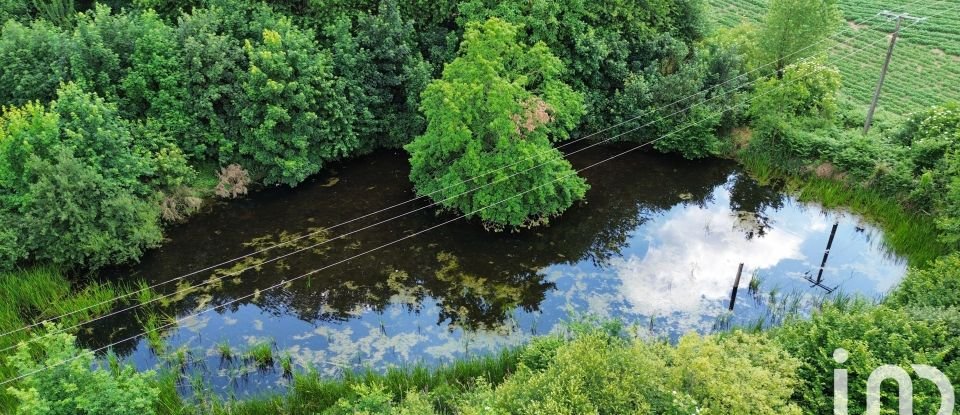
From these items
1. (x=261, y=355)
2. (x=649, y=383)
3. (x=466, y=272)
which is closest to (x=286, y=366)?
(x=261, y=355)

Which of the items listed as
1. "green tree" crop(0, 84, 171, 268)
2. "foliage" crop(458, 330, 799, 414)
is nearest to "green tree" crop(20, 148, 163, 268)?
"green tree" crop(0, 84, 171, 268)

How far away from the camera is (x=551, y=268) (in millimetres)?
22625

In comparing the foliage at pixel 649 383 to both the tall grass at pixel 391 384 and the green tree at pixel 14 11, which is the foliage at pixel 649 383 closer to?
the tall grass at pixel 391 384

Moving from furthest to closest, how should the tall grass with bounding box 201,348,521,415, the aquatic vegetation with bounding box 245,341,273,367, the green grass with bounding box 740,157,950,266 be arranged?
1. the green grass with bounding box 740,157,950,266
2. the aquatic vegetation with bounding box 245,341,273,367
3. the tall grass with bounding box 201,348,521,415

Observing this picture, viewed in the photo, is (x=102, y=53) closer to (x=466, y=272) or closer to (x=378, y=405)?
(x=466, y=272)

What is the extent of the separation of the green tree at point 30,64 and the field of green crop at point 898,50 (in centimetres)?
3635

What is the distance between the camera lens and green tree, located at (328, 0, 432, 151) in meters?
26.4

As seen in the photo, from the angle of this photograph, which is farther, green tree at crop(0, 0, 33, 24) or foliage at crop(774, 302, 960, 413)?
green tree at crop(0, 0, 33, 24)

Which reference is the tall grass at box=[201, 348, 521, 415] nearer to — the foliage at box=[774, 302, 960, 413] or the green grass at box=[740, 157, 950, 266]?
the foliage at box=[774, 302, 960, 413]

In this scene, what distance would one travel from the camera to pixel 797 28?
2800cm

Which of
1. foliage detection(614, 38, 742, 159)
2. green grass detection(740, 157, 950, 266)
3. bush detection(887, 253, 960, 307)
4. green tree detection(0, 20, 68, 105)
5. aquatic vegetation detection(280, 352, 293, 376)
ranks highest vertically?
green tree detection(0, 20, 68, 105)

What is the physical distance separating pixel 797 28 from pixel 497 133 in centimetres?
1515

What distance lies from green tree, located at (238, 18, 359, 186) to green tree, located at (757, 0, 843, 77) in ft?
62.1

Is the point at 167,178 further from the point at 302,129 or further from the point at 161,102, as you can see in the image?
the point at 302,129
